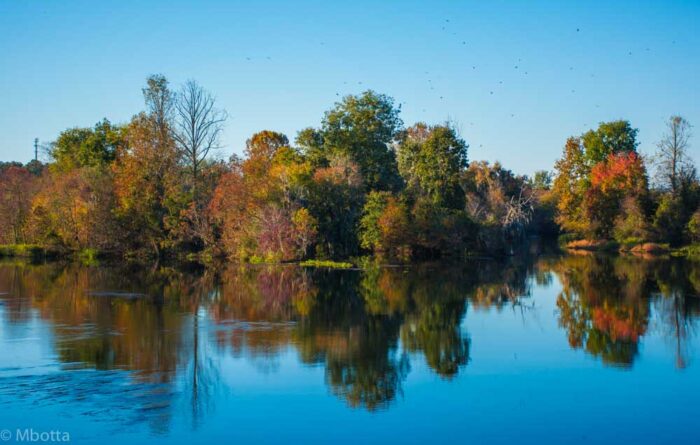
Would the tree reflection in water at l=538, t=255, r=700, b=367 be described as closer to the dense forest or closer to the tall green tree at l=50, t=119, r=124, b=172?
the dense forest

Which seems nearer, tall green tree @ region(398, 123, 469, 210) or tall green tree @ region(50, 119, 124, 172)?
tall green tree @ region(398, 123, 469, 210)

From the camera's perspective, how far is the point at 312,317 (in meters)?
18.8

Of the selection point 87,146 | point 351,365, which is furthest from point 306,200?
point 351,365

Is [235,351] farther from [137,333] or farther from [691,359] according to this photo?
[691,359]

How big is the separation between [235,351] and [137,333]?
3262 millimetres

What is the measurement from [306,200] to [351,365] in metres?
28.6

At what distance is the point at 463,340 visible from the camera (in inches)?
621

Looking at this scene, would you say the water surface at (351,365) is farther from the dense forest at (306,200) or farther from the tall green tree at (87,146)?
the tall green tree at (87,146)

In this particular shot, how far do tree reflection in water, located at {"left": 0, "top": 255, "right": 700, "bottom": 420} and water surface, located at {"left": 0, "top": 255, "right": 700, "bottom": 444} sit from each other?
2.8 inches

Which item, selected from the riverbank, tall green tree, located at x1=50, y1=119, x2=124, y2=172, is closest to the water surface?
the riverbank

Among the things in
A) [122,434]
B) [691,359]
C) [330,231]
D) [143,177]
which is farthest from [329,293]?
[143,177]

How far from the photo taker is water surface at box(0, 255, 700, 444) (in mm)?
9875

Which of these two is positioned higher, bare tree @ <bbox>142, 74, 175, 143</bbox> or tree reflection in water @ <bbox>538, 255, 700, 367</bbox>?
bare tree @ <bbox>142, 74, 175, 143</bbox>

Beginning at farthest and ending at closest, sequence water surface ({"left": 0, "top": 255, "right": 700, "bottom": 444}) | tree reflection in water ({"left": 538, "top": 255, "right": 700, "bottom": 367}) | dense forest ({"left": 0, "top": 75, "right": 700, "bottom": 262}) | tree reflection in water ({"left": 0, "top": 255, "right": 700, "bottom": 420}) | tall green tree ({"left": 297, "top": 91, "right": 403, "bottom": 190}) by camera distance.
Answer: tall green tree ({"left": 297, "top": 91, "right": 403, "bottom": 190})
dense forest ({"left": 0, "top": 75, "right": 700, "bottom": 262})
tree reflection in water ({"left": 538, "top": 255, "right": 700, "bottom": 367})
tree reflection in water ({"left": 0, "top": 255, "right": 700, "bottom": 420})
water surface ({"left": 0, "top": 255, "right": 700, "bottom": 444})
